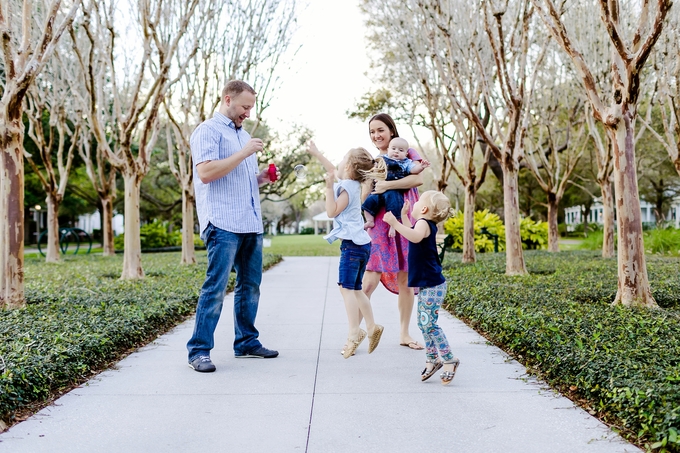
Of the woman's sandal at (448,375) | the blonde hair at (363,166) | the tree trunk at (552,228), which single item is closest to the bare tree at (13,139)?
the blonde hair at (363,166)

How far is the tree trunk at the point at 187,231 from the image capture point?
15.2m

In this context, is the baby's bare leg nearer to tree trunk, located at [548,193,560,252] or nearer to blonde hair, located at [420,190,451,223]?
blonde hair, located at [420,190,451,223]

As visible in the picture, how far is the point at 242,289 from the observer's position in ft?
16.8

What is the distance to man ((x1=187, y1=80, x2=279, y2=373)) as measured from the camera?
185 inches

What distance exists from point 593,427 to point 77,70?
48.8 feet

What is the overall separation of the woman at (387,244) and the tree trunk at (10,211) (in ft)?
13.6

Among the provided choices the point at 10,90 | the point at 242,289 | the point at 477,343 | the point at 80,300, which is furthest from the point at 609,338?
the point at 10,90

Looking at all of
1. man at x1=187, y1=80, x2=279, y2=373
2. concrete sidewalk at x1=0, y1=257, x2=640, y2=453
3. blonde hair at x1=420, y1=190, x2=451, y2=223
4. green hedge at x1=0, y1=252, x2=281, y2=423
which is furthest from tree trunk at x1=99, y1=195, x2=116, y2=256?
blonde hair at x1=420, y1=190, x2=451, y2=223

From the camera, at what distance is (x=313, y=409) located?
3.77m

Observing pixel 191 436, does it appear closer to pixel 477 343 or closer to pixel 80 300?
pixel 477 343

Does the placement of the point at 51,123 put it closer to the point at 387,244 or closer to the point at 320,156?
the point at 387,244

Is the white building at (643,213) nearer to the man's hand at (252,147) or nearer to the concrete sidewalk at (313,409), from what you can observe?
the concrete sidewalk at (313,409)

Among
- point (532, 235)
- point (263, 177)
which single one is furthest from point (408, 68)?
point (263, 177)

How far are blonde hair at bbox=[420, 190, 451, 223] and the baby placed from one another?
0.80 meters
